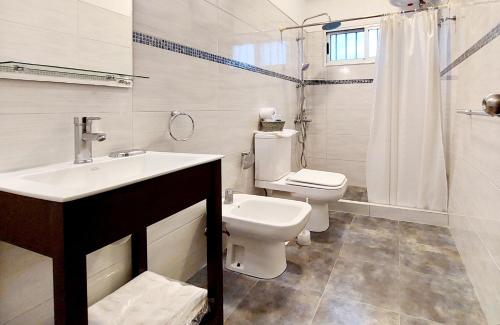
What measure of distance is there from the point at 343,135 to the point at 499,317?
2.61 metres

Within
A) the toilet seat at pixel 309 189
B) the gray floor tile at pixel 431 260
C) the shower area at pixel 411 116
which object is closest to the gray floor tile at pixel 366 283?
the gray floor tile at pixel 431 260

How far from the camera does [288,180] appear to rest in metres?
2.56

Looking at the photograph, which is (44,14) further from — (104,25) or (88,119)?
(88,119)

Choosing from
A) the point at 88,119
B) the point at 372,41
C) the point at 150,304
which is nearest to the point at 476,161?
the point at 150,304

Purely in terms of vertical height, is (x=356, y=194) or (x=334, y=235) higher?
(x=356, y=194)

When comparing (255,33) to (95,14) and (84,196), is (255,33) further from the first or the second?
(84,196)

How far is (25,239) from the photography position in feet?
2.63

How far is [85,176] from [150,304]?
55cm

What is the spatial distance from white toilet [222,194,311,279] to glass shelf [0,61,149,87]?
924 millimetres

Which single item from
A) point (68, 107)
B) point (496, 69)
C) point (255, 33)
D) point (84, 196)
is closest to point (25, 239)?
point (84, 196)

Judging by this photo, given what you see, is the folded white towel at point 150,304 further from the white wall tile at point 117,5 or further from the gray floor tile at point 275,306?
the white wall tile at point 117,5

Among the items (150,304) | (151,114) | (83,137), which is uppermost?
(151,114)

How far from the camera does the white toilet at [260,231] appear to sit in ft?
5.71

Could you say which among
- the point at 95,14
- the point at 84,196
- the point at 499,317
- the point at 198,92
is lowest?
the point at 499,317
